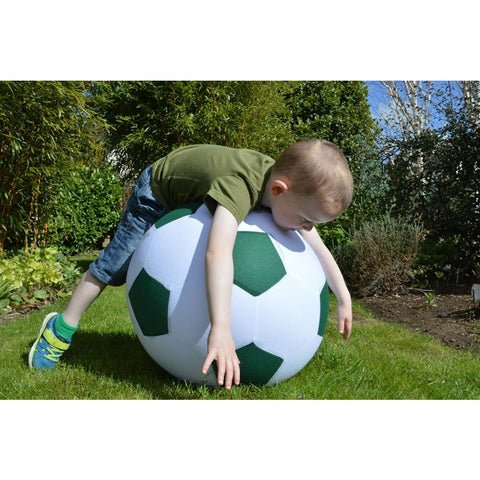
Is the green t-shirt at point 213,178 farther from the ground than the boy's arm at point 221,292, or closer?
farther from the ground

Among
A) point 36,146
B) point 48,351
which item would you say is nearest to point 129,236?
point 48,351

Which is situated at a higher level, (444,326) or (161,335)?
(161,335)

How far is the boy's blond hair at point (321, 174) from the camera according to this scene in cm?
228

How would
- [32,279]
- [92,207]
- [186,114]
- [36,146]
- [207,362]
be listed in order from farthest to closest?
[92,207] → [186,114] → [36,146] → [32,279] → [207,362]

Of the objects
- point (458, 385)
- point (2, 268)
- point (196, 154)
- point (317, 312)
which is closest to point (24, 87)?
point (2, 268)

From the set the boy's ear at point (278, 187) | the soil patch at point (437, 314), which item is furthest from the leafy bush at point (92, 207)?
the boy's ear at point (278, 187)

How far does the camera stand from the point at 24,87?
5078 millimetres

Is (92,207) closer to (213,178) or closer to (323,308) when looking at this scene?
(213,178)

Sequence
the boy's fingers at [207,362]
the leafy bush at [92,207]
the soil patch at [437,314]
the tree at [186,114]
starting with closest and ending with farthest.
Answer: the boy's fingers at [207,362], the soil patch at [437,314], the tree at [186,114], the leafy bush at [92,207]

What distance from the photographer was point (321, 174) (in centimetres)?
228

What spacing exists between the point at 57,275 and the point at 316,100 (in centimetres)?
638

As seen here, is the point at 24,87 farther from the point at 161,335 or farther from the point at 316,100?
the point at 316,100

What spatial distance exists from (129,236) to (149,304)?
663 mm

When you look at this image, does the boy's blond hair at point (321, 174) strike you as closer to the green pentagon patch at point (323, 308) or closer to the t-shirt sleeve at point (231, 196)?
the t-shirt sleeve at point (231, 196)
